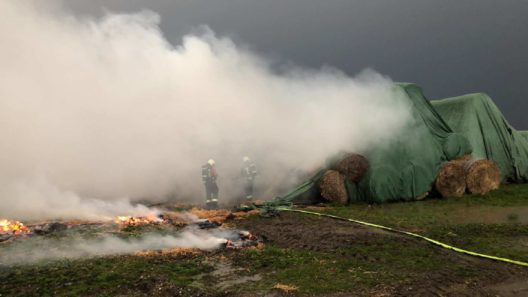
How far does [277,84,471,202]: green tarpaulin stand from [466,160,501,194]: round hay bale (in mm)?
1074

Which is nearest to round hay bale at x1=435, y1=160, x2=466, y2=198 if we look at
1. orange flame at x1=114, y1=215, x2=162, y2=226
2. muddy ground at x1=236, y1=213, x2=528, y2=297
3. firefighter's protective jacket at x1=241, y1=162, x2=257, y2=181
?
muddy ground at x1=236, y1=213, x2=528, y2=297

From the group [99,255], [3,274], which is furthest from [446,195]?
[3,274]

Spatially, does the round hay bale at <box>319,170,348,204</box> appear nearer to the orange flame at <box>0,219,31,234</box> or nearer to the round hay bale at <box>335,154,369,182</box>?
the round hay bale at <box>335,154,369,182</box>

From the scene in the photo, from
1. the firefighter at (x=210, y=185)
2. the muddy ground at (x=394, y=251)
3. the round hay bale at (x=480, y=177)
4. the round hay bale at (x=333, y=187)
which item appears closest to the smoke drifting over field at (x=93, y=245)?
the muddy ground at (x=394, y=251)

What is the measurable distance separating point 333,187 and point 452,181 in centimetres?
421

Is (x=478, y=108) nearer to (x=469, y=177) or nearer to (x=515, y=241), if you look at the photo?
(x=469, y=177)

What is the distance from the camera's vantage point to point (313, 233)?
9.74 m

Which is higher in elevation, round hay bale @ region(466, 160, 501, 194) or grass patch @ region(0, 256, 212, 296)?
round hay bale @ region(466, 160, 501, 194)

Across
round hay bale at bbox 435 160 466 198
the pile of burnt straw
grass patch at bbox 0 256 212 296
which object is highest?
round hay bale at bbox 435 160 466 198

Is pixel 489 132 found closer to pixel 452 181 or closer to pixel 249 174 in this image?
pixel 452 181

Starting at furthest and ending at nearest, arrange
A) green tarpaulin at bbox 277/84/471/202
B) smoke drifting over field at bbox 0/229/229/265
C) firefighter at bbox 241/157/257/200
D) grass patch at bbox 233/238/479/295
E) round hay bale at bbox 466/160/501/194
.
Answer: firefighter at bbox 241/157/257/200 → round hay bale at bbox 466/160/501/194 → green tarpaulin at bbox 277/84/471/202 → smoke drifting over field at bbox 0/229/229/265 → grass patch at bbox 233/238/479/295

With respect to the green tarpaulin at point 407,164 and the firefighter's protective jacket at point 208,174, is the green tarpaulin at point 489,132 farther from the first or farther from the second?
the firefighter's protective jacket at point 208,174

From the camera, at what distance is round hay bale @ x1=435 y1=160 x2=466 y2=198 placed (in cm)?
1434

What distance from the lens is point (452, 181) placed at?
1433 centimetres
